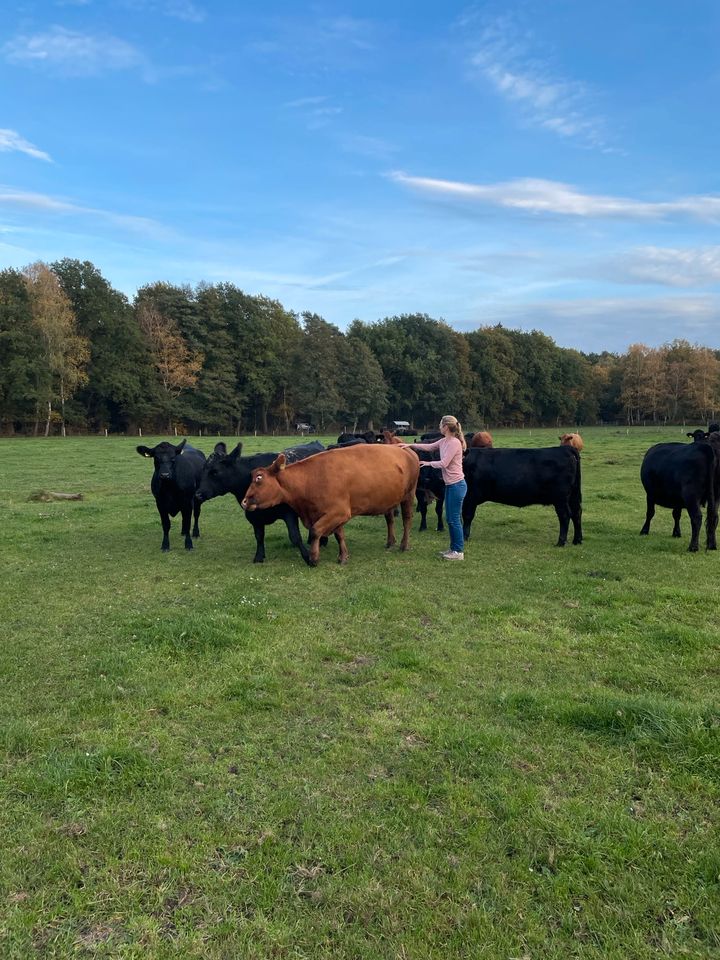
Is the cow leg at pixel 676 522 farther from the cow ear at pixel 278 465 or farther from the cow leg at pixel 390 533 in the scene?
the cow ear at pixel 278 465

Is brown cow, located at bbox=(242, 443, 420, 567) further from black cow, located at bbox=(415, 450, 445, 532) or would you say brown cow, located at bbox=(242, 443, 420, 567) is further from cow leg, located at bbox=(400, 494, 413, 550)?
black cow, located at bbox=(415, 450, 445, 532)

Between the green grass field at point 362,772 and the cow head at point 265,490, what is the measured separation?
5.88 feet

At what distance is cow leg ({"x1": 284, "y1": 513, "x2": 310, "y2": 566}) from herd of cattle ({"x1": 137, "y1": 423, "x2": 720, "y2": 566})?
0.02 m

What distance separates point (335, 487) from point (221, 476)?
2253mm

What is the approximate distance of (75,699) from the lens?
5.05 m

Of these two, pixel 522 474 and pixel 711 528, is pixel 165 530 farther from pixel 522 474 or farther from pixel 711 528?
pixel 711 528

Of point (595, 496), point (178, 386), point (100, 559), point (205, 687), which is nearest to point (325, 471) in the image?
point (100, 559)

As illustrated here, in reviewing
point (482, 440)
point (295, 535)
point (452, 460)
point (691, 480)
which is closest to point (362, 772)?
point (295, 535)

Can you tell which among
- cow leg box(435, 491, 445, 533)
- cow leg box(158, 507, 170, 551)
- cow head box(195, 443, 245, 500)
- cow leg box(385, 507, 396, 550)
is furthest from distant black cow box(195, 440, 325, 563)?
cow leg box(435, 491, 445, 533)

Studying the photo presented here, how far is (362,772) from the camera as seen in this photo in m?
4.04

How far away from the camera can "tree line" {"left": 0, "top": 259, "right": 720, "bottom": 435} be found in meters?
56.8

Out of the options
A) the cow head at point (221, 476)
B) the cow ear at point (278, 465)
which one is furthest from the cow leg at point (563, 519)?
the cow head at point (221, 476)

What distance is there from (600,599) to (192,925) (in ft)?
20.6

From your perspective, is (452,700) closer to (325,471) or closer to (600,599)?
(600,599)
